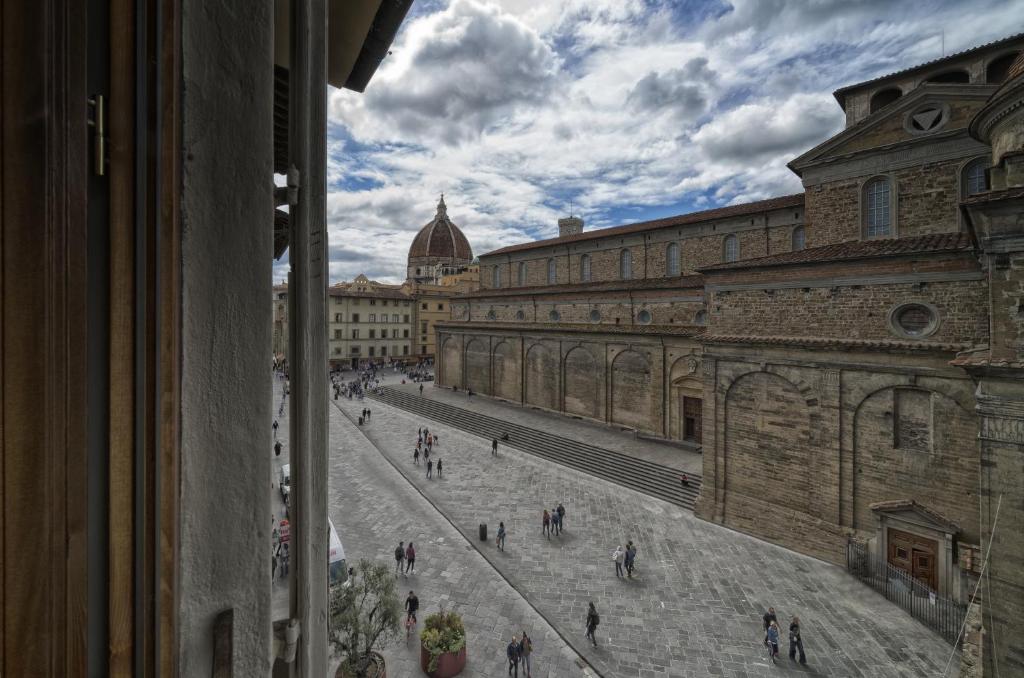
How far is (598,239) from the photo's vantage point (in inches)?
1150

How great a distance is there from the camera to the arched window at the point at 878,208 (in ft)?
47.4

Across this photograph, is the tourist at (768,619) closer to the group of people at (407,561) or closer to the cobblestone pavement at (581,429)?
the cobblestone pavement at (581,429)

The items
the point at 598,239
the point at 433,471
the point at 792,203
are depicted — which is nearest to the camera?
the point at 433,471

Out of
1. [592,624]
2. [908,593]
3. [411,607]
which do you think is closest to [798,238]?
[908,593]

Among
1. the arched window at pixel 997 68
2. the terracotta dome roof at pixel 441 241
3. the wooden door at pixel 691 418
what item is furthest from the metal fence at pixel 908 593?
the terracotta dome roof at pixel 441 241

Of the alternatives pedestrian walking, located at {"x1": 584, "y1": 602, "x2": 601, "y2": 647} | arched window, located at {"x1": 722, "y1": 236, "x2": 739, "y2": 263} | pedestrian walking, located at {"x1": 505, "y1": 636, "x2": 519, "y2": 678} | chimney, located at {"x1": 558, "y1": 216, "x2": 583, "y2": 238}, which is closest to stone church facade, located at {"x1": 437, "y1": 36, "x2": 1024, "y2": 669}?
arched window, located at {"x1": 722, "y1": 236, "x2": 739, "y2": 263}

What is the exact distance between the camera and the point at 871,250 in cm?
1238

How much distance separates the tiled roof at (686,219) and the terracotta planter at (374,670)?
2300 centimetres

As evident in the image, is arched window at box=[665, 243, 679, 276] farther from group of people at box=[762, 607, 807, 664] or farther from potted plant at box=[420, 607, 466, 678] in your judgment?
potted plant at box=[420, 607, 466, 678]

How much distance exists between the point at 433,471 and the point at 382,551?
6.53m

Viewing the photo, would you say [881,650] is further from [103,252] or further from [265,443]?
[103,252]

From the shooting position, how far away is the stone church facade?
335 inches

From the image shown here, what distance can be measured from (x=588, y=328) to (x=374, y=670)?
772 inches

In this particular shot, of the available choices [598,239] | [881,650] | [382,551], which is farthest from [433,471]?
[598,239]
